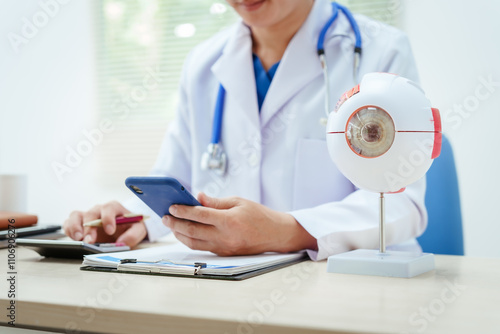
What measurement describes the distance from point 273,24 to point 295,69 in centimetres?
13

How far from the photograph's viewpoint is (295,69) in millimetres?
1256

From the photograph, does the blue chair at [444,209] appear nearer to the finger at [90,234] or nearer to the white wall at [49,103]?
the finger at [90,234]

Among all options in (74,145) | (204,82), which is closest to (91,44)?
(74,145)

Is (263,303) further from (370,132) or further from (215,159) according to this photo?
(215,159)

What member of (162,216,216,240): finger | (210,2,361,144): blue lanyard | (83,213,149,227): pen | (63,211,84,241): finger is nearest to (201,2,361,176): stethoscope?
(210,2,361,144): blue lanyard

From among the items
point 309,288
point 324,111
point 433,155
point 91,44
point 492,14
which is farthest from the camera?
point 91,44

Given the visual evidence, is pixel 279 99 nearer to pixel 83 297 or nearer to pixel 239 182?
pixel 239 182

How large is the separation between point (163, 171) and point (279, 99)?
1.28ft

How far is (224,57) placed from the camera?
1.37 meters

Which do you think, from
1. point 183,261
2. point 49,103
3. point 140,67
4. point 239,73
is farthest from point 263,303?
point 49,103

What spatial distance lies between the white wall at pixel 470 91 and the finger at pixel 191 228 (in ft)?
4.93

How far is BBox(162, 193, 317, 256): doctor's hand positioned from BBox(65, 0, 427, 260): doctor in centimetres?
5

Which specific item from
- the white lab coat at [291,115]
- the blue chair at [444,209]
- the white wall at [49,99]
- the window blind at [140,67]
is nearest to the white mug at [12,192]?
the white lab coat at [291,115]

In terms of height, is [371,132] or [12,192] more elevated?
[371,132]
